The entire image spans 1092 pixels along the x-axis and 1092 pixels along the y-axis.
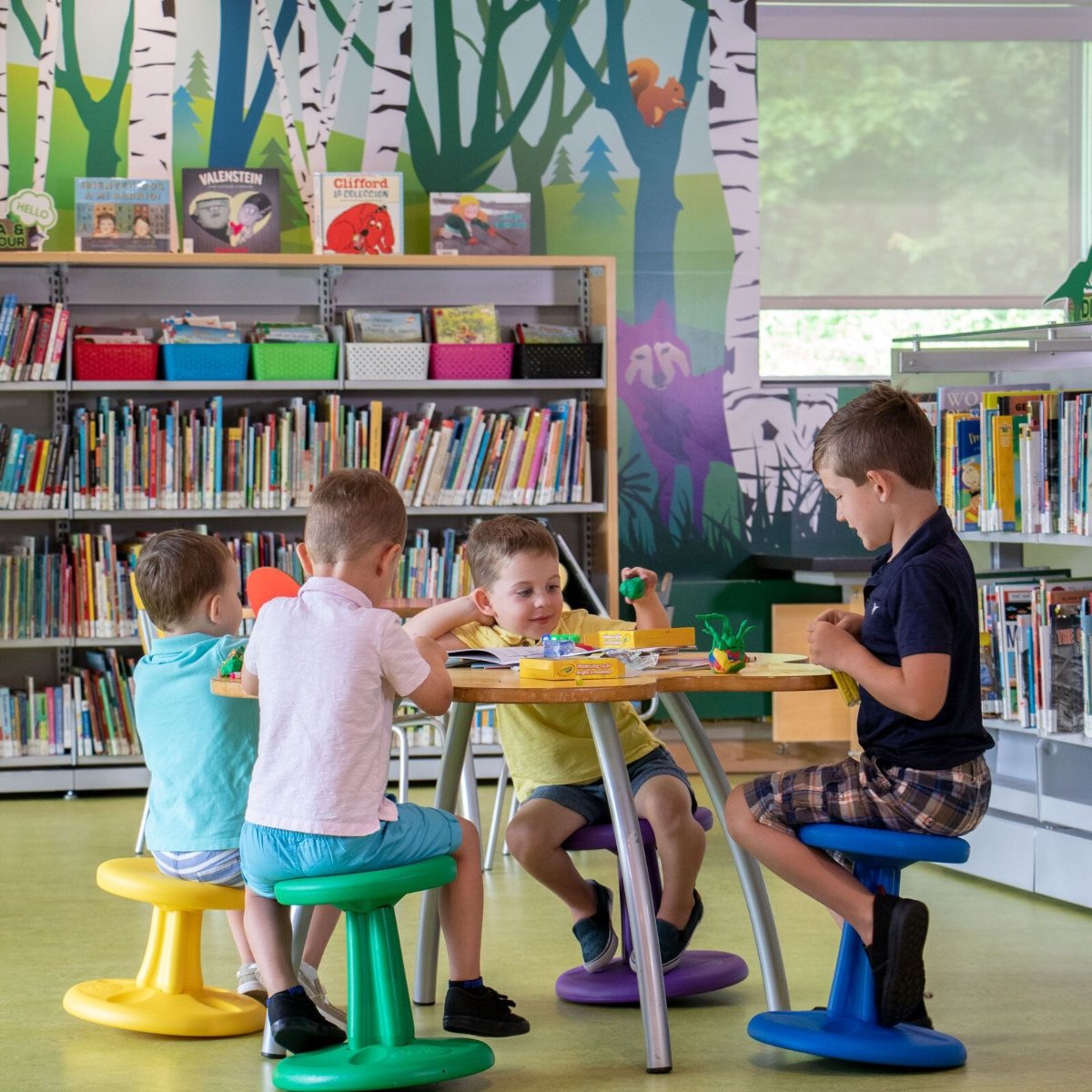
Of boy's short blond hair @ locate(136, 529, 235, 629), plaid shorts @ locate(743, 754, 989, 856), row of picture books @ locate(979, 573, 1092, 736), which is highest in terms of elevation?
boy's short blond hair @ locate(136, 529, 235, 629)

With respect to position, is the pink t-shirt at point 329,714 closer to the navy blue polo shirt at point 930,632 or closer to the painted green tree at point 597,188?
the navy blue polo shirt at point 930,632

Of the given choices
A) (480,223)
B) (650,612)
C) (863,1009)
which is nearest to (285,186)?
(480,223)

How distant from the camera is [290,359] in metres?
5.47

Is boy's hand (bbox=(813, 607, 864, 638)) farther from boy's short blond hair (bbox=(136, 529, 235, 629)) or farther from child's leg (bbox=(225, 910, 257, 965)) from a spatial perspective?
child's leg (bbox=(225, 910, 257, 965))

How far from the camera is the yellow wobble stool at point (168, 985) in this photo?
2.80 m

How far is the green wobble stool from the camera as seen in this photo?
2.40 m

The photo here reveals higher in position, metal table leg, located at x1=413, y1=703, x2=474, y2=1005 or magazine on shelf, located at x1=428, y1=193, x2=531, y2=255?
magazine on shelf, located at x1=428, y1=193, x2=531, y2=255

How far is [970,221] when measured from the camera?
6.29 meters

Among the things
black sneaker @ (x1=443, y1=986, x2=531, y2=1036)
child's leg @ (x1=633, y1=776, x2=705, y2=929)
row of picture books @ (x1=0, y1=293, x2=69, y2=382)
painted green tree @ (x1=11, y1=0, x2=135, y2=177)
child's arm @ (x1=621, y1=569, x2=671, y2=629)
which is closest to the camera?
black sneaker @ (x1=443, y1=986, x2=531, y2=1036)

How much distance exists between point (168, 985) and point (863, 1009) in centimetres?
123

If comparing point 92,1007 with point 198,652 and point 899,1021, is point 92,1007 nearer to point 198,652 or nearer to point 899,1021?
point 198,652

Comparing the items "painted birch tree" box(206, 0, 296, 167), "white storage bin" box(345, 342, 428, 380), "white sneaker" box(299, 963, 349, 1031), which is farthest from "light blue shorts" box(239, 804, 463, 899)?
"painted birch tree" box(206, 0, 296, 167)

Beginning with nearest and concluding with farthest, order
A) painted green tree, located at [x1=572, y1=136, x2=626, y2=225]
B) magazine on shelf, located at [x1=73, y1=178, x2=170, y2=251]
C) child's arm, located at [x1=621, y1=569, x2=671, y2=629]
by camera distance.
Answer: child's arm, located at [x1=621, y1=569, x2=671, y2=629], magazine on shelf, located at [x1=73, y1=178, x2=170, y2=251], painted green tree, located at [x1=572, y1=136, x2=626, y2=225]

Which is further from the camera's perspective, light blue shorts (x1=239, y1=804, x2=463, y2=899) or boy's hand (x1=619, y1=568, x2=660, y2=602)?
boy's hand (x1=619, y1=568, x2=660, y2=602)
